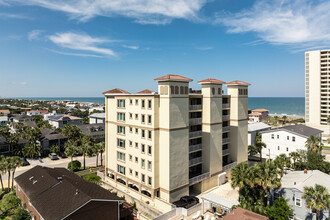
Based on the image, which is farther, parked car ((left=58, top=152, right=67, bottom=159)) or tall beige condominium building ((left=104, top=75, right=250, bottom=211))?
parked car ((left=58, top=152, right=67, bottom=159))

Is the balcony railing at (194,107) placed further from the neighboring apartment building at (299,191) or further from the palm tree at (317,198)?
the palm tree at (317,198)

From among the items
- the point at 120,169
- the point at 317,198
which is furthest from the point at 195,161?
the point at 317,198

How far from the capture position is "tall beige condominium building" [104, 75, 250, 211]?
1411 inches

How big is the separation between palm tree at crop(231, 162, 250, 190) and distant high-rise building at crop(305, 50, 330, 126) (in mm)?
112114

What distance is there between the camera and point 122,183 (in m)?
43.9

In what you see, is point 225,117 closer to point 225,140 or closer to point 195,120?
point 225,140

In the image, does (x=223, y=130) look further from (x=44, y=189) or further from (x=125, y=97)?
(x=44, y=189)

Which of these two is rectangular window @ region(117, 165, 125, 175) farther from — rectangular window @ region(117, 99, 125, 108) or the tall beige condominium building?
rectangular window @ region(117, 99, 125, 108)

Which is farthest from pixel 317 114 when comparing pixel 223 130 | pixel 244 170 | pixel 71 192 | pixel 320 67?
pixel 71 192

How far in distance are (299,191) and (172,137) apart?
19758 millimetres

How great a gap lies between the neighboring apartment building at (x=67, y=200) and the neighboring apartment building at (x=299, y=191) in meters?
23.6

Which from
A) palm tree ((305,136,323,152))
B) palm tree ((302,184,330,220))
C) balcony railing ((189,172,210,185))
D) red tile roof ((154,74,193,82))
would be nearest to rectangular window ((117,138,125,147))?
balcony railing ((189,172,210,185))

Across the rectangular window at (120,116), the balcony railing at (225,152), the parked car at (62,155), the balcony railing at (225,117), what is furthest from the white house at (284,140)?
the parked car at (62,155)

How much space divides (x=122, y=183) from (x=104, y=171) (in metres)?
9.87
